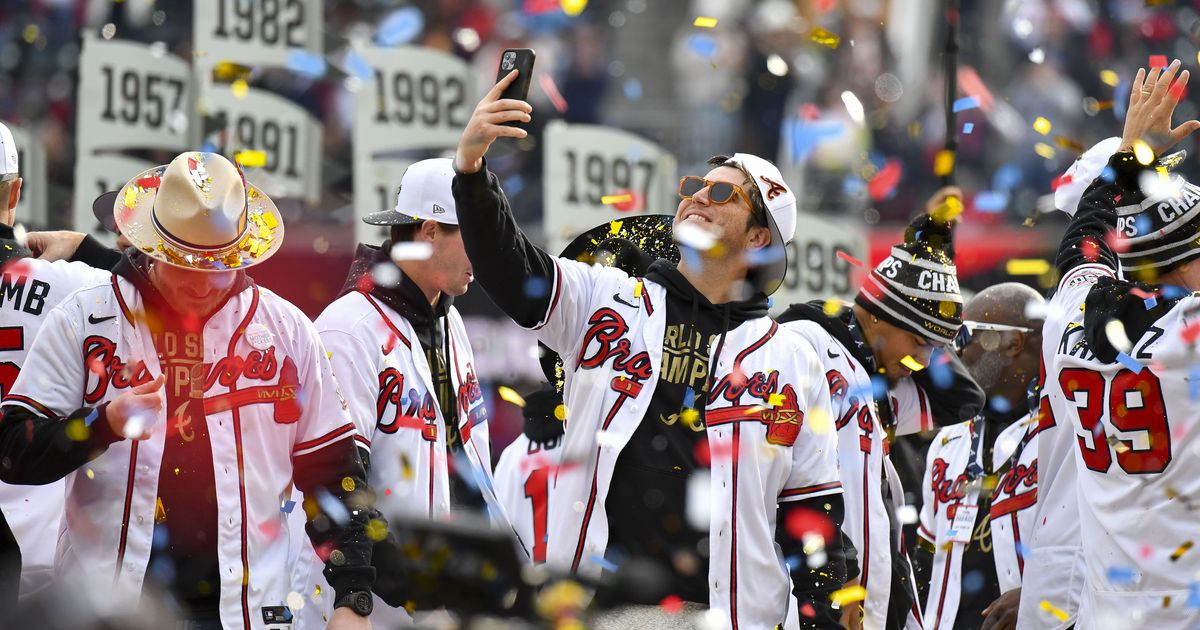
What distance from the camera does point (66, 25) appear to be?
1403cm

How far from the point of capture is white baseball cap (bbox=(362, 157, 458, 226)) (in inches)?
238

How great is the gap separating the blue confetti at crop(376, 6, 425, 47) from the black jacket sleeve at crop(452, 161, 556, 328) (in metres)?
9.37

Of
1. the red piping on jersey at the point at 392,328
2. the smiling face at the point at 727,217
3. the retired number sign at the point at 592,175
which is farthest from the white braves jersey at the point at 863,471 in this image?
the retired number sign at the point at 592,175

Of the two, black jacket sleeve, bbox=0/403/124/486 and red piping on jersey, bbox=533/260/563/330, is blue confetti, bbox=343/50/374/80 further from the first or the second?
black jacket sleeve, bbox=0/403/124/486

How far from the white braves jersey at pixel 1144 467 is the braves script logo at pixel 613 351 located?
142 centimetres

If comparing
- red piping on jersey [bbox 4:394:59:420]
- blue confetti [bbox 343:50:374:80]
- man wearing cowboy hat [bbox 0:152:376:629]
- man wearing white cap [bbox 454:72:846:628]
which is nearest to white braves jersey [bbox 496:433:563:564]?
man wearing white cap [bbox 454:72:846:628]

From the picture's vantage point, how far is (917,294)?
6.59 metres

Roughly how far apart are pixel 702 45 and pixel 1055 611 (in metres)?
10.2

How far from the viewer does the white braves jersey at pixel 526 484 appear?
7.83 m

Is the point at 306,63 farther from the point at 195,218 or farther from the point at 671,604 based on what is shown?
the point at 671,604

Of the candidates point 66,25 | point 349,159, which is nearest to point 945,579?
point 349,159

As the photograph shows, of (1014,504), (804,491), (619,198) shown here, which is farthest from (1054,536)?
(619,198)

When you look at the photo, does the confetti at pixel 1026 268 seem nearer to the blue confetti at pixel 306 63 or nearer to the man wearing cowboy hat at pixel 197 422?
the blue confetti at pixel 306 63

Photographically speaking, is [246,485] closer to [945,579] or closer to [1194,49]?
[945,579]
